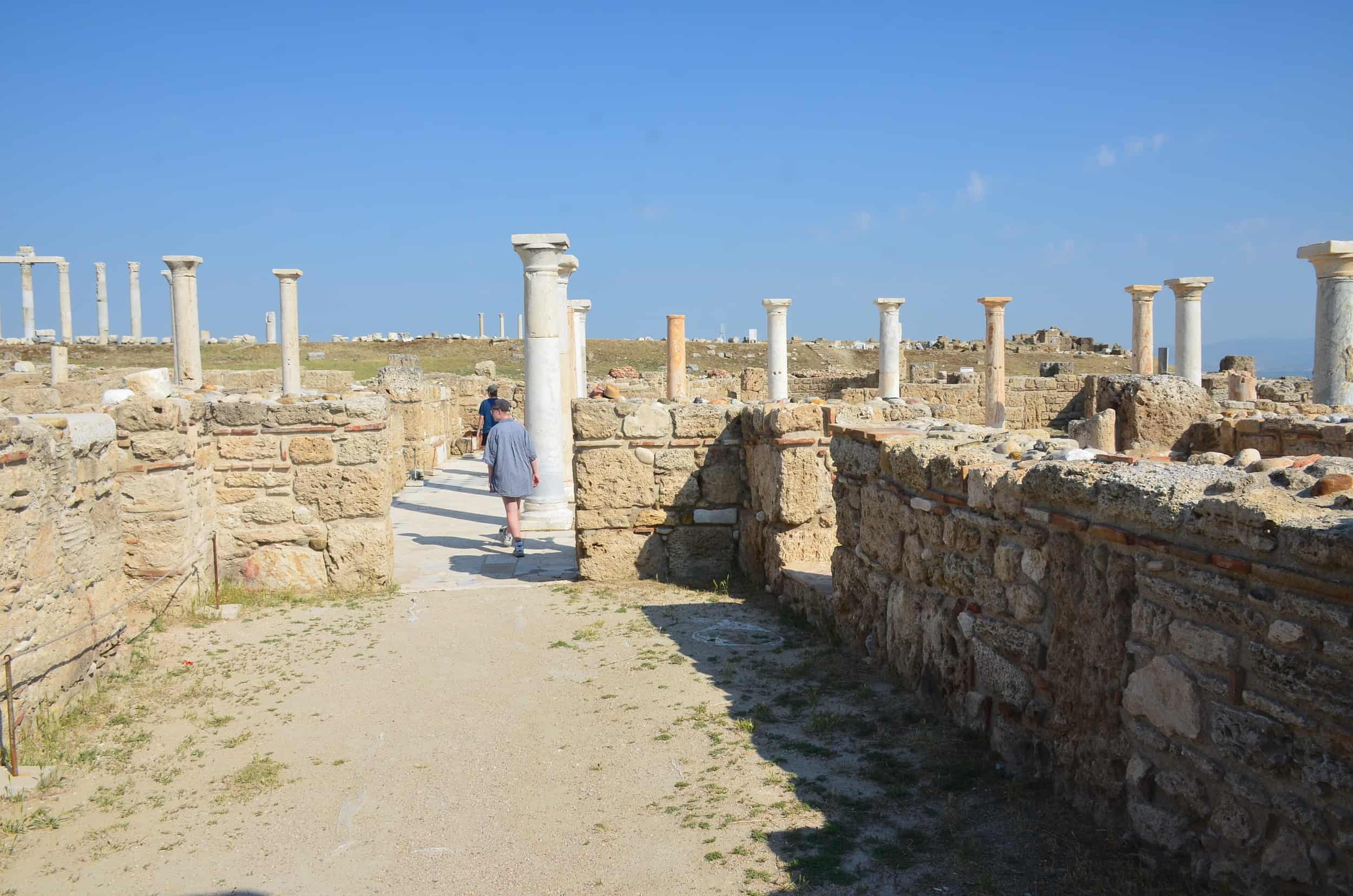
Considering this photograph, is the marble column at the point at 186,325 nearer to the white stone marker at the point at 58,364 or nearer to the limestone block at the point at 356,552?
the white stone marker at the point at 58,364

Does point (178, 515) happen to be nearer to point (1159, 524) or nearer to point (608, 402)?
point (608, 402)

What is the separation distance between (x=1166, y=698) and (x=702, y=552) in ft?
17.3

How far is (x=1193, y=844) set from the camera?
277cm

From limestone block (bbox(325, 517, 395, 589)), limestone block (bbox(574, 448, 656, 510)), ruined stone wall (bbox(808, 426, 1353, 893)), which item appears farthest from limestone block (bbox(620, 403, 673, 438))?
ruined stone wall (bbox(808, 426, 1353, 893))

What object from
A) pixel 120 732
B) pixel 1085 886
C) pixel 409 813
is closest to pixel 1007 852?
pixel 1085 886

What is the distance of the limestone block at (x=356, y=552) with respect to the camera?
304 inches

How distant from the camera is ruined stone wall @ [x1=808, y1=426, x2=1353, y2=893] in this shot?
7.89 feet

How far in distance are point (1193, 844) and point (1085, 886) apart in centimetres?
32

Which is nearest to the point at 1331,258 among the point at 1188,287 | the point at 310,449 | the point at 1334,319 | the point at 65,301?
the point at 1334,319

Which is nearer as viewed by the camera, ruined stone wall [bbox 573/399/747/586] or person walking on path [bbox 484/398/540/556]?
ruined stone wall [bbox 573/399/747/586]

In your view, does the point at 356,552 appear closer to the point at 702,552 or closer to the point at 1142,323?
the point at 702,552

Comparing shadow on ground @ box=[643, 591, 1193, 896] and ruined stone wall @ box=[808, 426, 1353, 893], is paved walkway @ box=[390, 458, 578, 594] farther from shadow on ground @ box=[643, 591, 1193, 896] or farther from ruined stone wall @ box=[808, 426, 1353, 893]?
ruined stone wall @ box=[808, 426, 1353, 893]

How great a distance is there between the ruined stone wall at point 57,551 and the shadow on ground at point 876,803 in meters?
3.08

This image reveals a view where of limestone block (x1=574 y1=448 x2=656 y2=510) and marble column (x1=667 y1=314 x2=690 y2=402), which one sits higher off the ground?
marble column (x1=667 y1=314 x2=690 y2=402)
